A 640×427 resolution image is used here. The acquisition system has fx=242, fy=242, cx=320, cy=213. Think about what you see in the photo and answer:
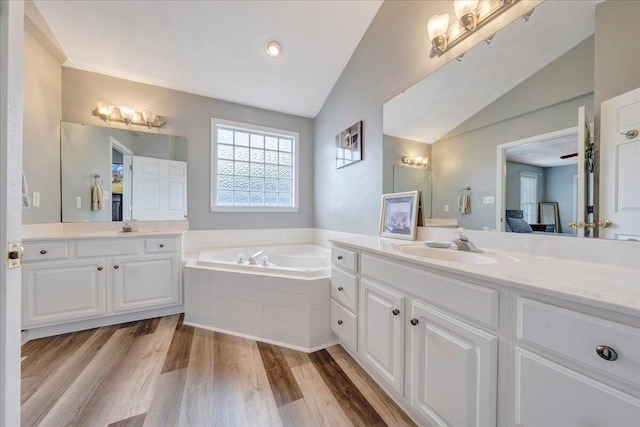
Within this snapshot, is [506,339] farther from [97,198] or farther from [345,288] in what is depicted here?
[97,198]

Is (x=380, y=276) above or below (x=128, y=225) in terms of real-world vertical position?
below

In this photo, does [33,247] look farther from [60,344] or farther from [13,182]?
[13,182]

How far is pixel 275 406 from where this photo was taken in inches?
50.3

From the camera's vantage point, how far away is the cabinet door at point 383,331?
1.17 meters

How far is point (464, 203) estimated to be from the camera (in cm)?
147

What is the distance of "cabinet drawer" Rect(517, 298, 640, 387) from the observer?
21.1 inches

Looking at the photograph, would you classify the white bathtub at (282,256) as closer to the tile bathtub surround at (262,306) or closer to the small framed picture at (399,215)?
the tile bathtub surround at (262,306)

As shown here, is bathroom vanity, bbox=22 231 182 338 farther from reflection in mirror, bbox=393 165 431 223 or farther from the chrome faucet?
the chrome faucet

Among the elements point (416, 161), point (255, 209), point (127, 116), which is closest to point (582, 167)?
point (416, 161)

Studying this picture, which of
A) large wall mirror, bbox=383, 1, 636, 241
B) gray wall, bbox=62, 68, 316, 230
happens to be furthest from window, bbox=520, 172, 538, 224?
gray wall, bbox=62, 68, 316, 230

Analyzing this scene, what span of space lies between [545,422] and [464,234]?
0.85 m

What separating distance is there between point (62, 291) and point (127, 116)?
1758mm

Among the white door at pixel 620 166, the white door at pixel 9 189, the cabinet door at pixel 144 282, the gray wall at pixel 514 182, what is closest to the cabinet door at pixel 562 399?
the white door at pixel 620 166

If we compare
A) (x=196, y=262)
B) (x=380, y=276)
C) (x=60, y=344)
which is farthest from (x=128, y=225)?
(x=380, y=276)
